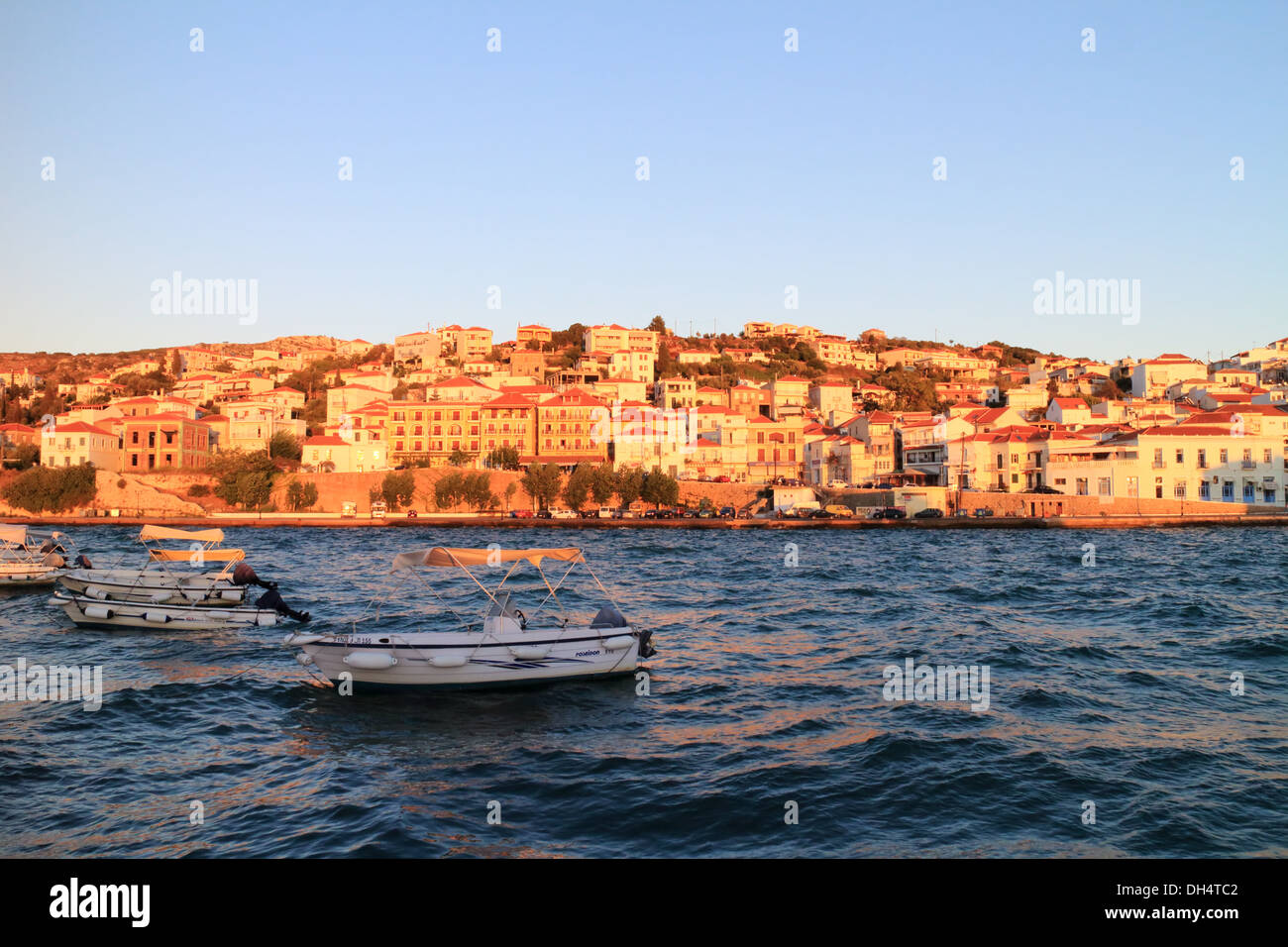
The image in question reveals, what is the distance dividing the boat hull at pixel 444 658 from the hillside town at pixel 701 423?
55.9 metres

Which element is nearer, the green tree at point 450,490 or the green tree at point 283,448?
the green tree at point 450,490

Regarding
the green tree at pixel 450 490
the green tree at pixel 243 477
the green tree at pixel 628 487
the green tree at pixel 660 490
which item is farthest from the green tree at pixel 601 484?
the green tree at pixel 243 477

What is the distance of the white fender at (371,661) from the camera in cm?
1373

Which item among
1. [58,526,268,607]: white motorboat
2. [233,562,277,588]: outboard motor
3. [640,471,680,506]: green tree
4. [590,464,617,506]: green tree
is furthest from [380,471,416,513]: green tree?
[233,562,277,588]: outboard motor

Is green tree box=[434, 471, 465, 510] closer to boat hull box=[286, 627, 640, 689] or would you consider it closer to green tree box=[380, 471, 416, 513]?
green tree box=[380, 471, 416, 513]

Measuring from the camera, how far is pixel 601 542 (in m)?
48.3

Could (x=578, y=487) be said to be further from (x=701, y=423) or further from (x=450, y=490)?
(x=701, y=423)

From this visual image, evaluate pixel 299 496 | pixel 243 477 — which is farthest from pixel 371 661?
pixel 243 477

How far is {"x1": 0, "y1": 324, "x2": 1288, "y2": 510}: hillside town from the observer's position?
62.1 metres

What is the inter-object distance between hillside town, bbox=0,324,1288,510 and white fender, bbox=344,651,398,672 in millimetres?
57960

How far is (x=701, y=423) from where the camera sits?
80.4 meters

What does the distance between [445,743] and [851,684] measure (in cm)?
703

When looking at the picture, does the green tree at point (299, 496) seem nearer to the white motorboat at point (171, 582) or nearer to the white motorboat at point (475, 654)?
the white motorboat at point (171, 582)

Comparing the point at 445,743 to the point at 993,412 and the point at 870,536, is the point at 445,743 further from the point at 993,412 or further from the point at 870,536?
the point at 993,412
